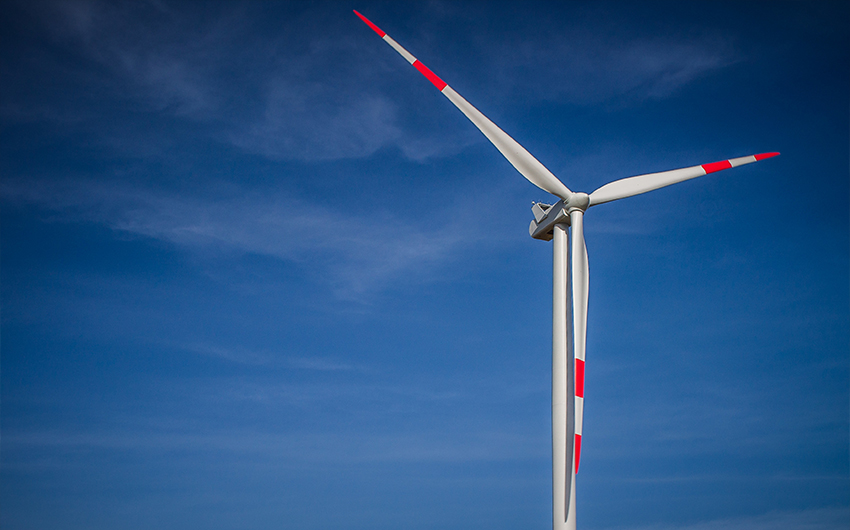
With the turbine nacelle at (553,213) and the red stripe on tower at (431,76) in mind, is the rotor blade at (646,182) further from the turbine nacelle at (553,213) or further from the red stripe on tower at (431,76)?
the red stripe on tower at (431,76)

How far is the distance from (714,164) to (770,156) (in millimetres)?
4739

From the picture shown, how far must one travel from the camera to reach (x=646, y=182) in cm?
3716

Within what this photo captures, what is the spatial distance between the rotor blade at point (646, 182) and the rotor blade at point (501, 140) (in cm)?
267

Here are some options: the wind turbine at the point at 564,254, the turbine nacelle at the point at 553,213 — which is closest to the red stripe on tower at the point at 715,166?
the wind turbine at the point at 564,254

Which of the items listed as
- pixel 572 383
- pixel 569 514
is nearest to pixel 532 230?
pixel 572 383

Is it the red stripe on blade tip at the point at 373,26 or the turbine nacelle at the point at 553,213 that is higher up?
the red stripe on blade tip at the point at 373,26

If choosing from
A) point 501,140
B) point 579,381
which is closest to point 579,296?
point 579,381

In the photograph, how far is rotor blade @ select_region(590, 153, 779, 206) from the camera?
3638 centimetres

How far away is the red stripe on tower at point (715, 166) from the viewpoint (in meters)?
37.9

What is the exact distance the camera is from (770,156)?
132ft

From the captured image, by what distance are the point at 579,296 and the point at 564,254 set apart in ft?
8.08

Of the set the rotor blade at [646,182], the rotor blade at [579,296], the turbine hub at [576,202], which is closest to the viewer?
the rotor blade at [579,296]

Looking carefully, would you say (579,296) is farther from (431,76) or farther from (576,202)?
(431,76)

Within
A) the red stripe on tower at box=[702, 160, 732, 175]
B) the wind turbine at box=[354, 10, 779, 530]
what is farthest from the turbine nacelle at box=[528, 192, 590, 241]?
the red stripe on tower at box=[702, 160, 732, 175]
